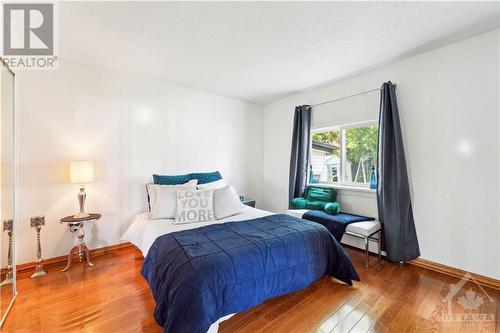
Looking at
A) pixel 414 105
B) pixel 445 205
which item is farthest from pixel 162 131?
pixel 445 205

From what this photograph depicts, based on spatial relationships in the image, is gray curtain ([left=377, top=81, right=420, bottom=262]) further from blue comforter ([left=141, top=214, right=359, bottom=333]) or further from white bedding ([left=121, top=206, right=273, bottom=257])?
white bedding ([left=121, top=206, right=273, bottom=257])

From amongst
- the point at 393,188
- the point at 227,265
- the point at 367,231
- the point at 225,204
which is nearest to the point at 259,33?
the point at 225,204

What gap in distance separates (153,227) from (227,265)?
1.16 metres

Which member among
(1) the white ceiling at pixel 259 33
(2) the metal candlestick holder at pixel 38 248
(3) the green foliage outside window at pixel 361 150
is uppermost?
(1) the white ceiling at pixel 259 33

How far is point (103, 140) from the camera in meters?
2.88

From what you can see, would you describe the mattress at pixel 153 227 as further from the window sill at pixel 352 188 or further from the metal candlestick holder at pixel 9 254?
the window sill at pixel 352 188

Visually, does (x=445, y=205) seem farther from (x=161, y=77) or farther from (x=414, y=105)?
(x=161, y=77)

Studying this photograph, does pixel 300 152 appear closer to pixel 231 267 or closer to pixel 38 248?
pixel 231 267

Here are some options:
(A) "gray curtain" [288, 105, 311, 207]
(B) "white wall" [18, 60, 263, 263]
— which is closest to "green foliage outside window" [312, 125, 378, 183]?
(A) "gray curtain" [288, 105, 311, 207]

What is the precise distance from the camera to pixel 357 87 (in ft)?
10.2

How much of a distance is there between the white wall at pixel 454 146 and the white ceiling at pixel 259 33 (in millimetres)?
239

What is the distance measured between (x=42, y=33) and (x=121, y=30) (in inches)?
30.5

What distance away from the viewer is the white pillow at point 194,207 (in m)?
2.44

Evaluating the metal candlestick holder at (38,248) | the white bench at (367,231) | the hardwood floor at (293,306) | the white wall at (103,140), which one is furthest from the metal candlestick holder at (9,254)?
the white bench at (367,231)
